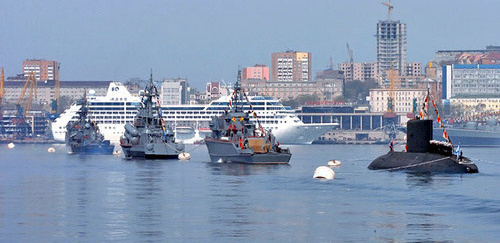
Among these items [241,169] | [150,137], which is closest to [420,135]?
[241,169]

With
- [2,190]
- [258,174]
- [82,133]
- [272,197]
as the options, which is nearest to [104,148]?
[82,133]

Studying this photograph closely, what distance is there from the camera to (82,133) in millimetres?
155500

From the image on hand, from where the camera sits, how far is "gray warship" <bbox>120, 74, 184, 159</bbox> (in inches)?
4749

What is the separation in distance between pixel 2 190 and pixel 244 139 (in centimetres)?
3491

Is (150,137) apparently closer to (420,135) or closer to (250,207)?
(420,135)

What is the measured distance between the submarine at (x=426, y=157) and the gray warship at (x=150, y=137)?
36.5m

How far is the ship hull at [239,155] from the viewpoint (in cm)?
10350

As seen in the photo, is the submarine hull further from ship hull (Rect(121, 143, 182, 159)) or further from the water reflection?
ship hull (Rect(121, 143, 182, 159))

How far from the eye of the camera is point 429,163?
8519cm

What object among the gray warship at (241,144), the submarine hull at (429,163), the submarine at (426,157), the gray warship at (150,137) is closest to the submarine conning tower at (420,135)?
the submarine at (426,157)

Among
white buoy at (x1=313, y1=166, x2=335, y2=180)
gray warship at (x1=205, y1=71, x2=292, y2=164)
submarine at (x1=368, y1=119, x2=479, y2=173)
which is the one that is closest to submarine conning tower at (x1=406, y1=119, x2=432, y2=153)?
submarine at (x1=368, y1=119, x2=479, y2=173)

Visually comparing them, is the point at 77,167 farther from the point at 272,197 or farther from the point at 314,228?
the point at 314,228

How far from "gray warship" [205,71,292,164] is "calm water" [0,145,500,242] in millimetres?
12251

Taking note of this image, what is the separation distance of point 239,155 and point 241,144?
103cm
